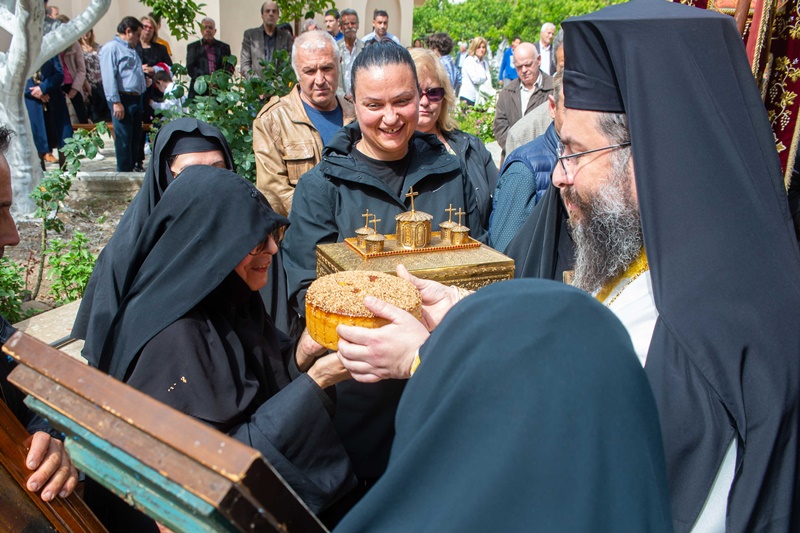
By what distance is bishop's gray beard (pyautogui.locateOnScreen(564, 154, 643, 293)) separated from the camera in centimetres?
210

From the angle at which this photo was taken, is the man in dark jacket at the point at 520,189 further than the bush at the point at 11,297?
No

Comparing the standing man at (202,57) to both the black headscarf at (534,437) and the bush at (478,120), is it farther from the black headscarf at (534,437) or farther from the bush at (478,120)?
the black headscarf at (534,437)

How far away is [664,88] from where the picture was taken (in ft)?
5.95

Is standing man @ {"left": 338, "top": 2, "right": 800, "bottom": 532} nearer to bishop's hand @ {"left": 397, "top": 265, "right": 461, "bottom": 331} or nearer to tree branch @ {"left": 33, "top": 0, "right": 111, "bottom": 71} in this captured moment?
bishop's hand @ {"left": 397, "top": 265, "right": 461, "bottom": 331}

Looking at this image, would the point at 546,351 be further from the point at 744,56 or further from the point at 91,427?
the point at 744,56

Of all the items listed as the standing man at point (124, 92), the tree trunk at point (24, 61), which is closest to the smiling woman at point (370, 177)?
the tree trunk at point (24, 61)

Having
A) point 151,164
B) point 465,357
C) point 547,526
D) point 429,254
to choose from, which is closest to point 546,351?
point 465,357

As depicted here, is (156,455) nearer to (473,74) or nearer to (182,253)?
(182,253)

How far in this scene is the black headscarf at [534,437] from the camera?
1011 millimetres

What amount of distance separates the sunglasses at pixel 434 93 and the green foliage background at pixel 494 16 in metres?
32.4

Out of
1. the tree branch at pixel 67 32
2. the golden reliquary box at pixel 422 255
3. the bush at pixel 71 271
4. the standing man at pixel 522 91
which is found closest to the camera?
the golden reliquary box at pixel 422 255

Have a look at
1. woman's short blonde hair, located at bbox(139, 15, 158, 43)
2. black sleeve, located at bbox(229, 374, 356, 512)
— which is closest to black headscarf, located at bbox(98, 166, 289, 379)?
black sleeve, located at bbox(229, 374, 356, 512)

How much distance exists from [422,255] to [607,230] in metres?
1.07

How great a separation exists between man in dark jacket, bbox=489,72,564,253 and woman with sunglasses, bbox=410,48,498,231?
48 centimetres
